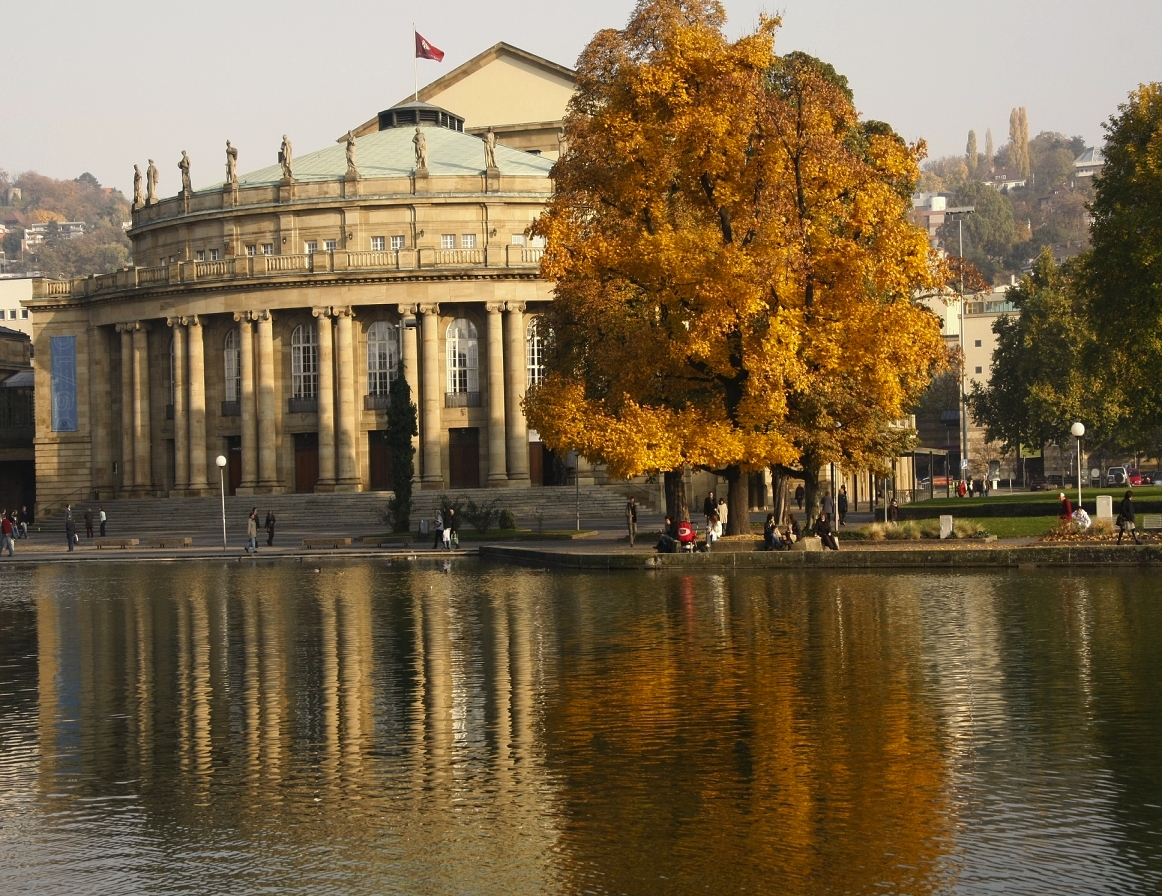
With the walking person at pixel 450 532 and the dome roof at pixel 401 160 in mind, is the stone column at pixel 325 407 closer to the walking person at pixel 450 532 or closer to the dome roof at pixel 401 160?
the dome roof at pixel 401 160

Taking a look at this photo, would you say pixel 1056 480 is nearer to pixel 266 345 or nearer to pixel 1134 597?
pixel 266 345

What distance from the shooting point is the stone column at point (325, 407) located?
8862cm

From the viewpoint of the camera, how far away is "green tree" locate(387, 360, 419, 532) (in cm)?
6638

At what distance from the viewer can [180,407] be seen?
92312mm

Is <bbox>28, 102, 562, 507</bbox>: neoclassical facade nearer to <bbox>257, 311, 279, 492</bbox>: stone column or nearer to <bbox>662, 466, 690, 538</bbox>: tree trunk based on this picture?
<bbox>257, 311, 279, 492</bbox>: stone column

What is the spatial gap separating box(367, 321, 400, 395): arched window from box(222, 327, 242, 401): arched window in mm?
8009

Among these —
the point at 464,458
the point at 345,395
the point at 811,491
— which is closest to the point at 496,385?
the point at 464,458

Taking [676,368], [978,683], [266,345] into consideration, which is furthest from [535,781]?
[266,345]

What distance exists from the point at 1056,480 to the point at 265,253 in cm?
6325

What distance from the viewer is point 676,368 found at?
47250mm

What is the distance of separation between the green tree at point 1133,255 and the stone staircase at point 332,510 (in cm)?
2416

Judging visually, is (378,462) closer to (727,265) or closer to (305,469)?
(305,469)

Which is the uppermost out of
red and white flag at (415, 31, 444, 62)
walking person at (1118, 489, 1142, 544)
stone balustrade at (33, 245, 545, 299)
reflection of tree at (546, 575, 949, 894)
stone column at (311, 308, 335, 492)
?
red and white flag at (415, 31, 444, 62)

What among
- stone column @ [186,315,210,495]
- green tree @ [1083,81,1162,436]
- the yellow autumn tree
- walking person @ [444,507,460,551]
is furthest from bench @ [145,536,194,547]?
green tree @ [1083,81,1162,436]
